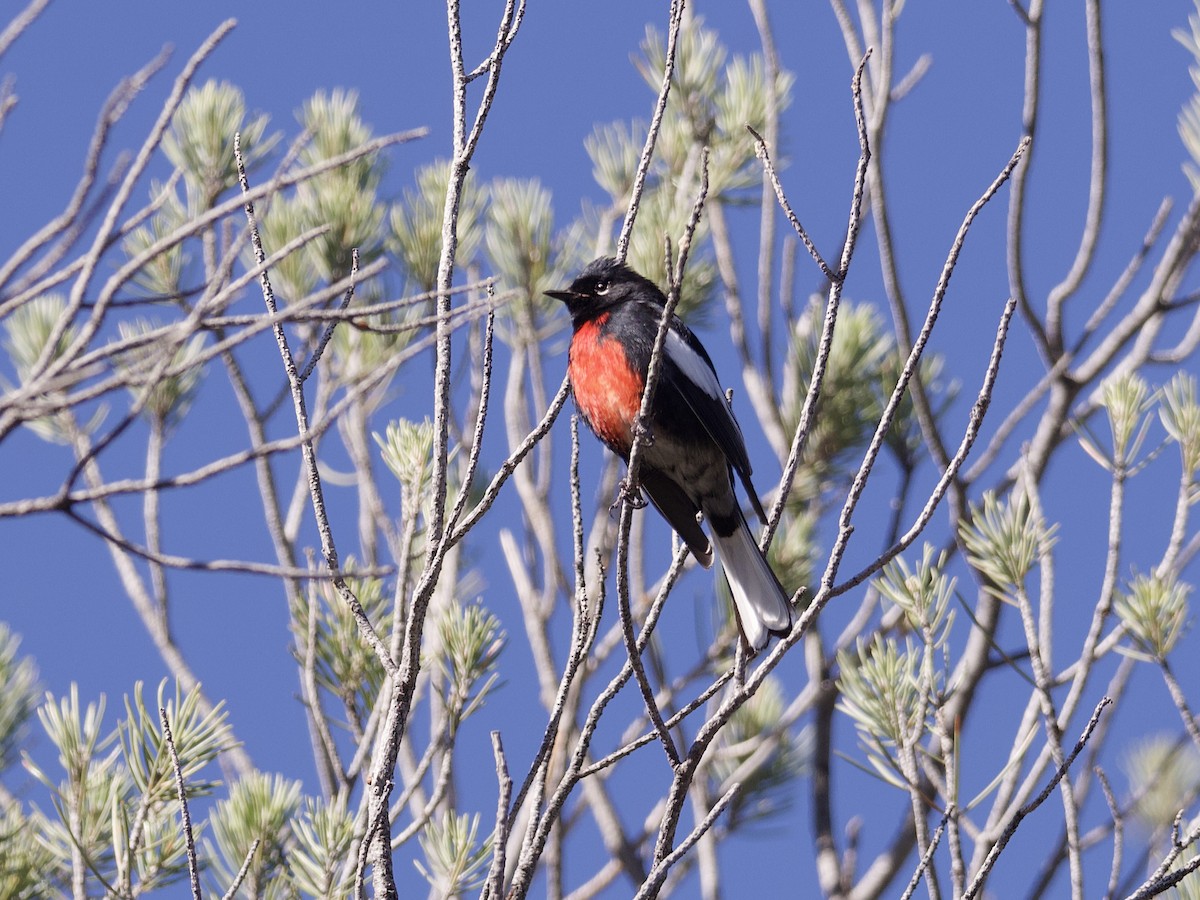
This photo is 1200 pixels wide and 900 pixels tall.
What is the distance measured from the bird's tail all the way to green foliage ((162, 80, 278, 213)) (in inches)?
61.0

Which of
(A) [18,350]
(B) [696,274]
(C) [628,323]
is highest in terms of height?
(A) [18,350]

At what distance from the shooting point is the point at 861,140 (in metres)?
1.87

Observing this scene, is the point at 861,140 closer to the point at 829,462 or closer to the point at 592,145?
the point at 829,462

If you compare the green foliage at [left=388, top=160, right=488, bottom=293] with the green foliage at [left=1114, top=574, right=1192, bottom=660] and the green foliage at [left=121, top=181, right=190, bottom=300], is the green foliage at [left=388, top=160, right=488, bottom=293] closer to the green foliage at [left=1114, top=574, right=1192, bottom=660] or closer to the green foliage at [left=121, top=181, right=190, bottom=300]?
the green foliage at [left=121, top=181, right=190, bottom=300]

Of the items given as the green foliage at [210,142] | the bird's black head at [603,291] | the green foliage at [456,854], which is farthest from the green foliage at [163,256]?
the green foliage at [456,854]

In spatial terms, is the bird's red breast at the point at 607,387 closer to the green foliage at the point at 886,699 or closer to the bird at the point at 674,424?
the bird at the point at 674,424

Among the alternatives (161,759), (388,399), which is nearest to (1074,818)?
(161,759)

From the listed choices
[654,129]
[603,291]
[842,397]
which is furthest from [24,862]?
[842,397]

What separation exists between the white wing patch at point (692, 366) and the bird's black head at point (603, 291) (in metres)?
0.22

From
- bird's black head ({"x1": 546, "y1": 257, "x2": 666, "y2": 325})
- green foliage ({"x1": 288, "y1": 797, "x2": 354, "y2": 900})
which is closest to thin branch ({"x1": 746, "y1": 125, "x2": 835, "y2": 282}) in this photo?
green foliage ({"x1": 288, "y1": 797, "x2": 354, "y2": 900})

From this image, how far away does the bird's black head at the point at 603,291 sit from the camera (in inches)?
136

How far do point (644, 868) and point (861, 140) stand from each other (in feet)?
6.57

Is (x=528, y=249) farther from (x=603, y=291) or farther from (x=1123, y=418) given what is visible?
(x=1123, y=418)

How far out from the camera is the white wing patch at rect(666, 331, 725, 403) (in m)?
3.17
